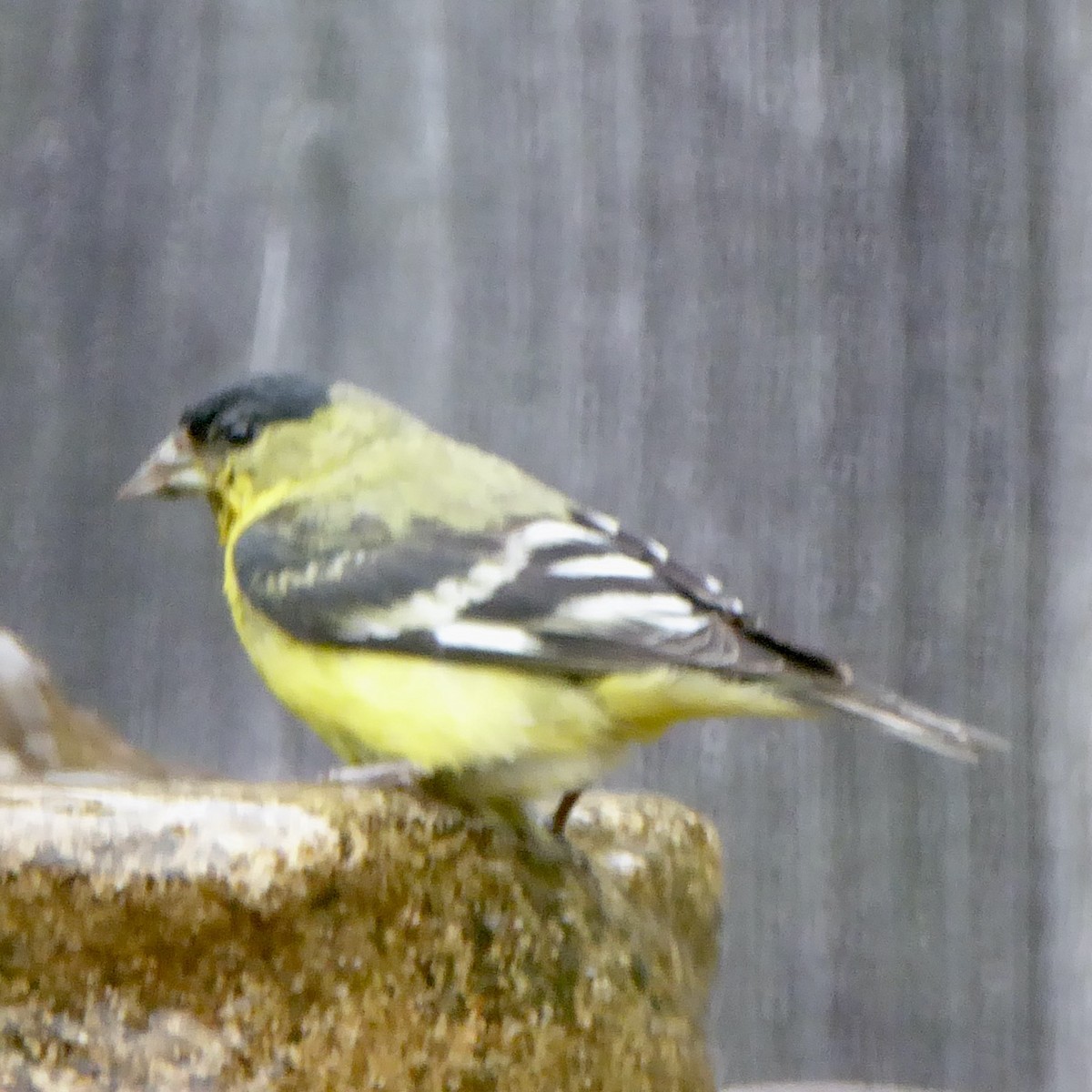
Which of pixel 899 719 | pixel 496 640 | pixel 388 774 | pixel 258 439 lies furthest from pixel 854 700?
pixel 258 439

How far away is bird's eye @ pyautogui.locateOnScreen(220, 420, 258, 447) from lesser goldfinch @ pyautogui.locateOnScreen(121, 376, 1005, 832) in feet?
0.38

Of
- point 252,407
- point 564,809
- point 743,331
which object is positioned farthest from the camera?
point 743,331

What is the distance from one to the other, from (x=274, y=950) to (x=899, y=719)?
0.54m

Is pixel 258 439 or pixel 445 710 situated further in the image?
pixel 258 439

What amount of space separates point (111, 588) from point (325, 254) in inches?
18.9

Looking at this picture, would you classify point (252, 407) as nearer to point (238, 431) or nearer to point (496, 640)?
point (238, 431)

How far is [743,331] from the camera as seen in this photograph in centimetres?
203

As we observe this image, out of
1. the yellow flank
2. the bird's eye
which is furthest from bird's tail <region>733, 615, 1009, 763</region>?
the bird's eye

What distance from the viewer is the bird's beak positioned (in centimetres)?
192

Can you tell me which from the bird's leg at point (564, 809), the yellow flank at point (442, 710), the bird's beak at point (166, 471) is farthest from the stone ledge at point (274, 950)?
the bird's beak at point (166, 471)

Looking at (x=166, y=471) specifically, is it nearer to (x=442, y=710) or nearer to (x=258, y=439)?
(x=258, y=439)

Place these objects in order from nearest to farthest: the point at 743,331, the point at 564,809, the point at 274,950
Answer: the point at 274,950, the point at 564,809, the point at 743,331

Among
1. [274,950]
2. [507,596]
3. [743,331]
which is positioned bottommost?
[274,950]

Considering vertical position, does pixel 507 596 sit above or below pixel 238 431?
below
